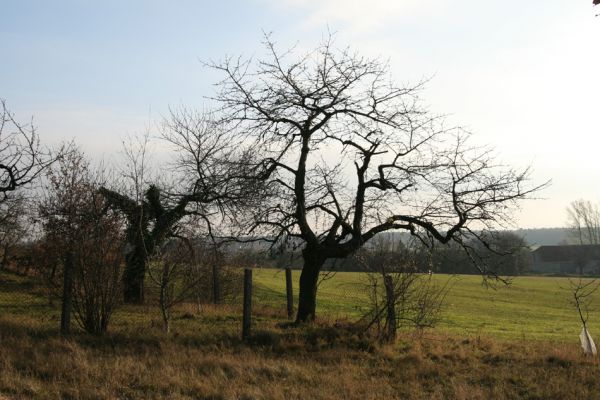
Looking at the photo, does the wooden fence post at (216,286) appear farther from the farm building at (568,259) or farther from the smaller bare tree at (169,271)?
the farm building at (568,259)

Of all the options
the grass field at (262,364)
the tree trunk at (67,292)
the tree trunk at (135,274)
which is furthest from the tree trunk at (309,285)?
the tree trunk at (67,292)

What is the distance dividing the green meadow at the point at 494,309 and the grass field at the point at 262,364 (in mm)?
2370

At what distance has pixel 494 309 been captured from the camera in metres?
34.5

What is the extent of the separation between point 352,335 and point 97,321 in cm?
521

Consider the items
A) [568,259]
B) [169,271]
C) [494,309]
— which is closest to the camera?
[169,271]

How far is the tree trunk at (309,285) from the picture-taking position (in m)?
13.2

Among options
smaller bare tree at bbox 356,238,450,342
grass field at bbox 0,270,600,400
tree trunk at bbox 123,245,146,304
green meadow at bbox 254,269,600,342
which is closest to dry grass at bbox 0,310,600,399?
grass field at bbox 0,270,600,400

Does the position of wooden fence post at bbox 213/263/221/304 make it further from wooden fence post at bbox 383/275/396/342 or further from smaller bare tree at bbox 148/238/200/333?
wooden fence post at bbox 383/275/396/342

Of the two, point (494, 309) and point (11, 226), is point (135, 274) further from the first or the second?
point (494, 309)

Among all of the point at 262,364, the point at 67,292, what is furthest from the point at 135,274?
the point at 262,364

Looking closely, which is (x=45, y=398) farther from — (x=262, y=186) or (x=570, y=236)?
(x=570, y=236)

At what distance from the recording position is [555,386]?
7984mm

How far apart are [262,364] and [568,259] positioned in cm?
11038

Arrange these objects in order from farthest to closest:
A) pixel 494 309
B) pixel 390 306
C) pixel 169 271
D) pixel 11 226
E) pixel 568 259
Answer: pixel 568 259 < pixel 494 309 < pixel 11 226 < pixel 169 271 < pixel 390 306
